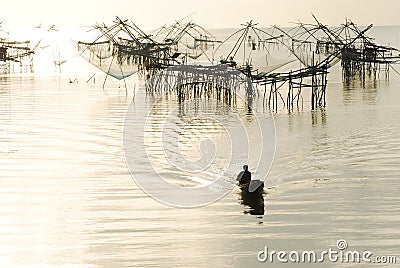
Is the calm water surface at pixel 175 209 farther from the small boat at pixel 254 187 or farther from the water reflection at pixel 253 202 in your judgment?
the small boat at pixel 254 187

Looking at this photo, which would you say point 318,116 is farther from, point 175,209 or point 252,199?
point 175,209

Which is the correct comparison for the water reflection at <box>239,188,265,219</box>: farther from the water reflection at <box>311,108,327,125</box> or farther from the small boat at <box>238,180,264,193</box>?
the water reflection at <box>311,108,327,125</box>

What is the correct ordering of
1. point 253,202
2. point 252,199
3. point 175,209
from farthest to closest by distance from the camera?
1. point 252,199
2. point 253,202
3. point 175,209

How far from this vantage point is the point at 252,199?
9.86 meters

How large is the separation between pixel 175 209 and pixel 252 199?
98cm

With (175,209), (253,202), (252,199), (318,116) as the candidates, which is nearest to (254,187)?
(252,199)

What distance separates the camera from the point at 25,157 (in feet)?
42.4

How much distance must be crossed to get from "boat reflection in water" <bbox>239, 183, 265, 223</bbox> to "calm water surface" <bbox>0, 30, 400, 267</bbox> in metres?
0.05

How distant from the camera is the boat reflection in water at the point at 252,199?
30.5 ft

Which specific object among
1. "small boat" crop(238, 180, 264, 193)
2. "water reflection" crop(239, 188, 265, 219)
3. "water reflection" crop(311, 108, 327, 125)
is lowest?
"water reflection" crop(239, 188, 265, 219)

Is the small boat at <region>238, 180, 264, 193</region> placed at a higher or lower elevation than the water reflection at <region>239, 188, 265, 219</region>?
higher

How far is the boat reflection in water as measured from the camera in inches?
367

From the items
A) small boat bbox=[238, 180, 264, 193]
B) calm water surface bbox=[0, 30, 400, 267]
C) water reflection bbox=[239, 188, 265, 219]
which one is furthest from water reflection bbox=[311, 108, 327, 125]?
water reflection bbox=[239, 188, 265, 219]

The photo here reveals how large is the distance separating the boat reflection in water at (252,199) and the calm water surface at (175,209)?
0.05 m
